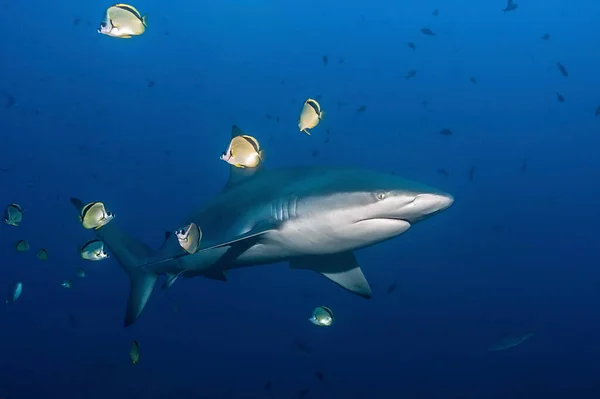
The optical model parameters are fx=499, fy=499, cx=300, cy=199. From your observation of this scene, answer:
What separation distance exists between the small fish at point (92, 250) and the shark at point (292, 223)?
1.03 ft

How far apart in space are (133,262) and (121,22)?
3.18 meters

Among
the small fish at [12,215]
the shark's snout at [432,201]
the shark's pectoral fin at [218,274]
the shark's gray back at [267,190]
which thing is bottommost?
the shark's snout at [432,201]

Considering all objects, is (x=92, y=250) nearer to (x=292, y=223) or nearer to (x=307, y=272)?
(x=292, y=223)

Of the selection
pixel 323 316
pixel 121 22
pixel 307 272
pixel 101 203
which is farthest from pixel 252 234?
pixel 307 272

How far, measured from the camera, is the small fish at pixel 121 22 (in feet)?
14.0

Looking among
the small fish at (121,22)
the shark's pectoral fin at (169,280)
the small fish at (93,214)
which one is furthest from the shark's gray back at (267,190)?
the small fish at (121,22)

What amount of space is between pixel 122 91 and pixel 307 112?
94.0 meters

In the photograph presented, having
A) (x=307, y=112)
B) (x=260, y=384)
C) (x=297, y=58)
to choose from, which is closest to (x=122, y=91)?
(x=297, y=58)

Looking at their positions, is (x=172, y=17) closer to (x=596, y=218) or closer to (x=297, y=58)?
(x=297, y=58)

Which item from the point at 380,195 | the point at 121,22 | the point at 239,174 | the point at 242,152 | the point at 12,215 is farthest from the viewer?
the point at 12,215

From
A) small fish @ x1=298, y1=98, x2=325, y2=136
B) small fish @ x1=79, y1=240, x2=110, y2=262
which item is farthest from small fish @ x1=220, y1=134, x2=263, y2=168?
small fish @ x1=79, y1=240, x2=110, y2=262

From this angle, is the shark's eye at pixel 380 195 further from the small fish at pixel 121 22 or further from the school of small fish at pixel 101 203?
the small fish at pixel 121 22

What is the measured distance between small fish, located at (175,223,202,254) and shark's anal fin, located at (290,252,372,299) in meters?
1.47

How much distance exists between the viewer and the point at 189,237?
4520 mm
